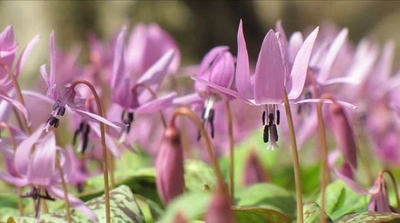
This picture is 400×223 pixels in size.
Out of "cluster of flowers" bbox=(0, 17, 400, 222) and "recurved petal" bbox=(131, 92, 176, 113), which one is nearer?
"cluster of flowers" bbox=(0, 17, 400, 222)

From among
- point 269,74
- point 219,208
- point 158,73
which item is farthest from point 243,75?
point 158,73

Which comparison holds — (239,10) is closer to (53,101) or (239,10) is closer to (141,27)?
(141,27)

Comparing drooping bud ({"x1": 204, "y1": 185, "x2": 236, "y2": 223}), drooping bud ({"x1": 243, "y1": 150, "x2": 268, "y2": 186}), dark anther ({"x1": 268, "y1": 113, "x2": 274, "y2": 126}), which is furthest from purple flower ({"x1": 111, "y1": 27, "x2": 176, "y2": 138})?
drooping bud ({"x1": 204, "y1": 185, "x2": 236, "y2": 223})

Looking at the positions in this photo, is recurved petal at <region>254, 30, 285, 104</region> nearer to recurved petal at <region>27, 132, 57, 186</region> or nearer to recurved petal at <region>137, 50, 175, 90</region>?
recurved petal at <region>27, 132, 57, 186</region>

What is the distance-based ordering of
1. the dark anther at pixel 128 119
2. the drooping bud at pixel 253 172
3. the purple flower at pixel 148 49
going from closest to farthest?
the dark anther at pixel 128 119 → the drooping bud at pixel 253 172 → the purple flower at pixel 148 49

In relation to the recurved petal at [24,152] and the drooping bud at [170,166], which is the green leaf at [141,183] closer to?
the recurved petal at [24,152]

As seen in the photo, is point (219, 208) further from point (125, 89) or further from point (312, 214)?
point (125, 89)

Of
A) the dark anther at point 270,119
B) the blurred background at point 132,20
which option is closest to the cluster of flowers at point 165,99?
the dark anther at point 270,119
